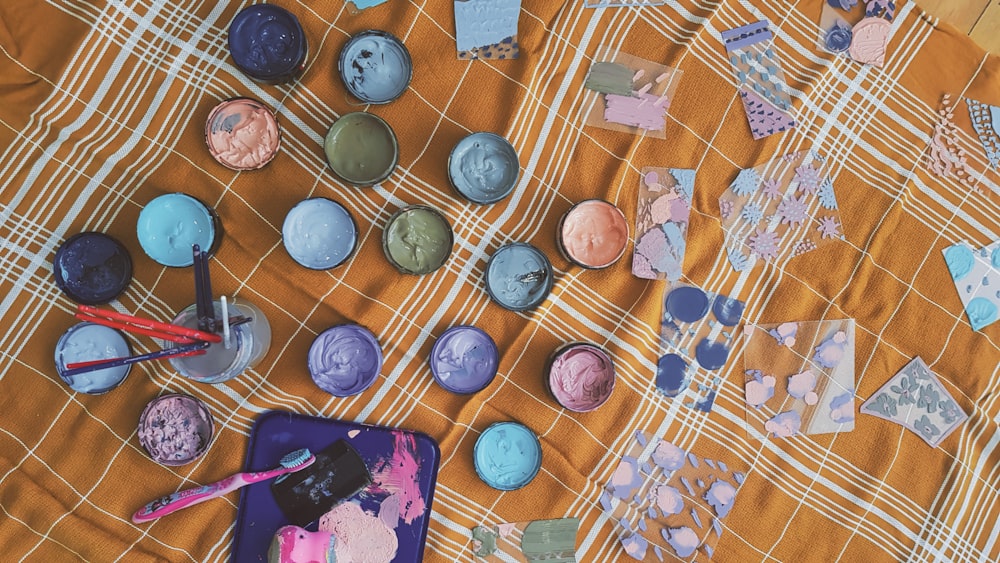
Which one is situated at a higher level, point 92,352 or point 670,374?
point 670,374

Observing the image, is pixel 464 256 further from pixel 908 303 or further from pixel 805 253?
pixel 908 303

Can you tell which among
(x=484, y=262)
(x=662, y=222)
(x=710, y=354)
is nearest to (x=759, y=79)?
(x=662, y=222)

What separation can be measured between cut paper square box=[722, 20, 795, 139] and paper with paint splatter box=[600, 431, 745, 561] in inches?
29.7

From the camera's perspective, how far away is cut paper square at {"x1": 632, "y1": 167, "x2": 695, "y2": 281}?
4.91 ft

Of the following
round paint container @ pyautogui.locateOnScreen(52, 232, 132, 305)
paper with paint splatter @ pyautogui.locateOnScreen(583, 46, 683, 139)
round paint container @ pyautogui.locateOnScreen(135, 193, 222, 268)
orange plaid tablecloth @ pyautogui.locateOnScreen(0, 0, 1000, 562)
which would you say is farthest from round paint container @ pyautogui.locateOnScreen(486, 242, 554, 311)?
round paint container @ pyautogui.locateOnScreen(52, 232, 132, 305)

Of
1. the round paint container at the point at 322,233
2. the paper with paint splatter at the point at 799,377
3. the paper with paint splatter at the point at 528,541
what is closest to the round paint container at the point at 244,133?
the round paint container at the point at 322,233

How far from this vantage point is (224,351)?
1.25 metres

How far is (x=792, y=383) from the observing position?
1537mm

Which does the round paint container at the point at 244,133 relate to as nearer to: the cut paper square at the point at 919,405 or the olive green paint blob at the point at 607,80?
the olive green paint blob at the point at 607,80

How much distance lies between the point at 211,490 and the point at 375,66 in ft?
3.03

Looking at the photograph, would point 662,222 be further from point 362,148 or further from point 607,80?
point 362,148

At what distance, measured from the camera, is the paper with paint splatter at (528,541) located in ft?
4.73

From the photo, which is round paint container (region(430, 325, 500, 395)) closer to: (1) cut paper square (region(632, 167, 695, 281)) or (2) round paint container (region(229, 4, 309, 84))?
(1) cut paper square (region(632, 167, 695, 281))

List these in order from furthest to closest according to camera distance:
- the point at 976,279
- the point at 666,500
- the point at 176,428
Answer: the point at 976,279 < the point at 666,500 < the point at 176,428
